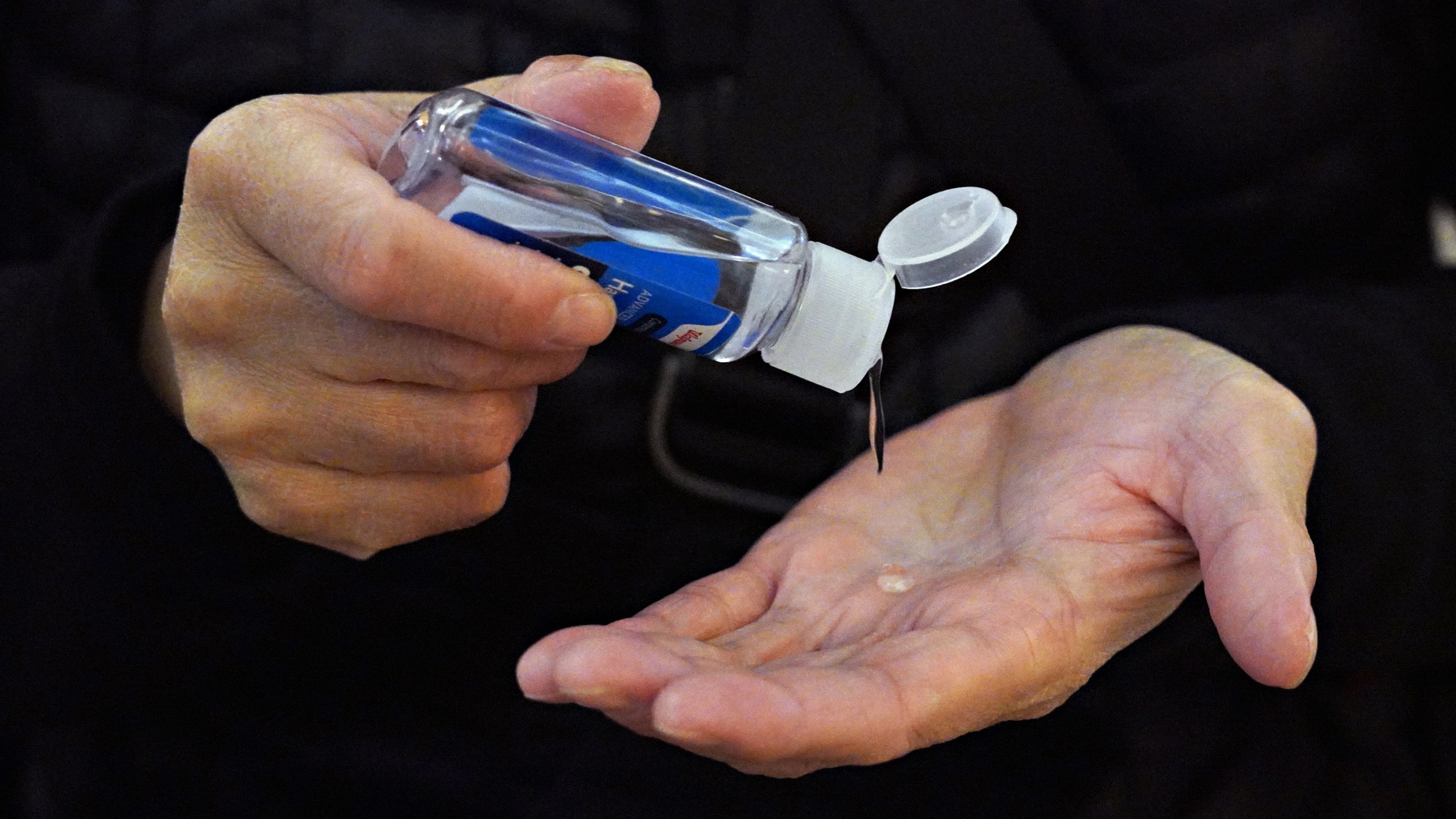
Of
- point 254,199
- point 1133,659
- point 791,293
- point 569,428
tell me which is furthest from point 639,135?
point 1133,659

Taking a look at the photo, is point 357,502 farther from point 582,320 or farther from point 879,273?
point 879,273

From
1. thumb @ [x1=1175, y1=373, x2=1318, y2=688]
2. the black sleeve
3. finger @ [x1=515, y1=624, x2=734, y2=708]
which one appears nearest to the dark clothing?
the black sleeve

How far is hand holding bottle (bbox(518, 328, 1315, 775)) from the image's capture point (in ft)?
2.15

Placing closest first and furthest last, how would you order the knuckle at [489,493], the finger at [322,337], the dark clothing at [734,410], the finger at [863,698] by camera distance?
the finger at [863,698], the finger at [322,337], the knuckle at [489,493], the dark clothing at [734,410]

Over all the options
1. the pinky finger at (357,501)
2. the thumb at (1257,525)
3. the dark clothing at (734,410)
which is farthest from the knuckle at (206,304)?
the thumb at (1257,525)

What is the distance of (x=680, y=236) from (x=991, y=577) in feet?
1.16

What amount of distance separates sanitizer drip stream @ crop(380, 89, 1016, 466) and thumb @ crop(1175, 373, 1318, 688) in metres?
0.23

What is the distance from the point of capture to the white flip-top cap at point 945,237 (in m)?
0.80

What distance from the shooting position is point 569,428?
1144 mm

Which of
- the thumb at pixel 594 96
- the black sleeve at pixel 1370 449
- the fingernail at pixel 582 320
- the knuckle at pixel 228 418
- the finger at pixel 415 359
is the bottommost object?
the black sleeve at pixel 1370 449

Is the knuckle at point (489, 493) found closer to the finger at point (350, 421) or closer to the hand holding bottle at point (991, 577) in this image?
the finger at point (350, 421)

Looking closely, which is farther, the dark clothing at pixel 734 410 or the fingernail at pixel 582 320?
the dark clothing at pixel 734 410

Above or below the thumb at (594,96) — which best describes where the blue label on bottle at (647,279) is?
below

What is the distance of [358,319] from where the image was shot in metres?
0.75
